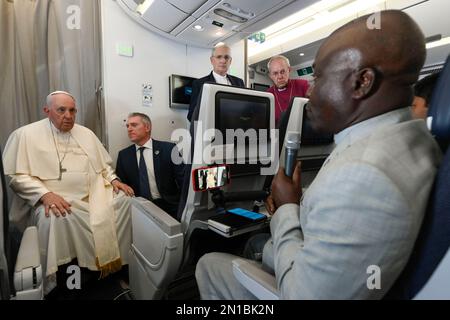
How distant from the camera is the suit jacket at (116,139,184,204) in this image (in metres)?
2.46

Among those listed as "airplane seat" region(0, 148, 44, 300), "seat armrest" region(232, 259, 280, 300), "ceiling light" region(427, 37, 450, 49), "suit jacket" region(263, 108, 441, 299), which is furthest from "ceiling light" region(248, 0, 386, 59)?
"airplane seat" region(0, 148, 44, 300)

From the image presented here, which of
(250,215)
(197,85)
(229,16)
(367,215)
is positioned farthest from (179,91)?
(367,215)

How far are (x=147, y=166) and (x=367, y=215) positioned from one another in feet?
7.45

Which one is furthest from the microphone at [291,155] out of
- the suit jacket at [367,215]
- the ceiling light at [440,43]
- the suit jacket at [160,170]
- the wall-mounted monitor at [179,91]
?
the ceiling light at [440,43]

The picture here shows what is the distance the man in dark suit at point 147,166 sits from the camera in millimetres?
2445

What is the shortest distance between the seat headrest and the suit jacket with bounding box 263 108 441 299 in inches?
7.5

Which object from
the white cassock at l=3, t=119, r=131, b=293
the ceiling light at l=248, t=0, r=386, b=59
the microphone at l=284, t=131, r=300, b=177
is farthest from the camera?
the ceiling light at l=248, t=0, r=386, b=59

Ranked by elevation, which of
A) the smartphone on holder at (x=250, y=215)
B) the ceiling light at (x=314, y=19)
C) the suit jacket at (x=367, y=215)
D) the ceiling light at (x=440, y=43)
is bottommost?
the smartphone on holder at (x=250, y=215)

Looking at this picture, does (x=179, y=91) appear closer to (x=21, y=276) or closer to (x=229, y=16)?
(x=229, y=16)

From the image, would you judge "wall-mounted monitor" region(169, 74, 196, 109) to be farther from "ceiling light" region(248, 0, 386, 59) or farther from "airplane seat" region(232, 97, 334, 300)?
"airplane seat" region(232, 97, 334, 300)

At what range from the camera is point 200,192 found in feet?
3.97

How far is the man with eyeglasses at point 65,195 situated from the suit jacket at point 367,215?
69.6 inches

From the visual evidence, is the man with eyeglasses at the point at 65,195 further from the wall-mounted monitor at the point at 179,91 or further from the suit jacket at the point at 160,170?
the wall-mounted monitor at the point at 179,91
